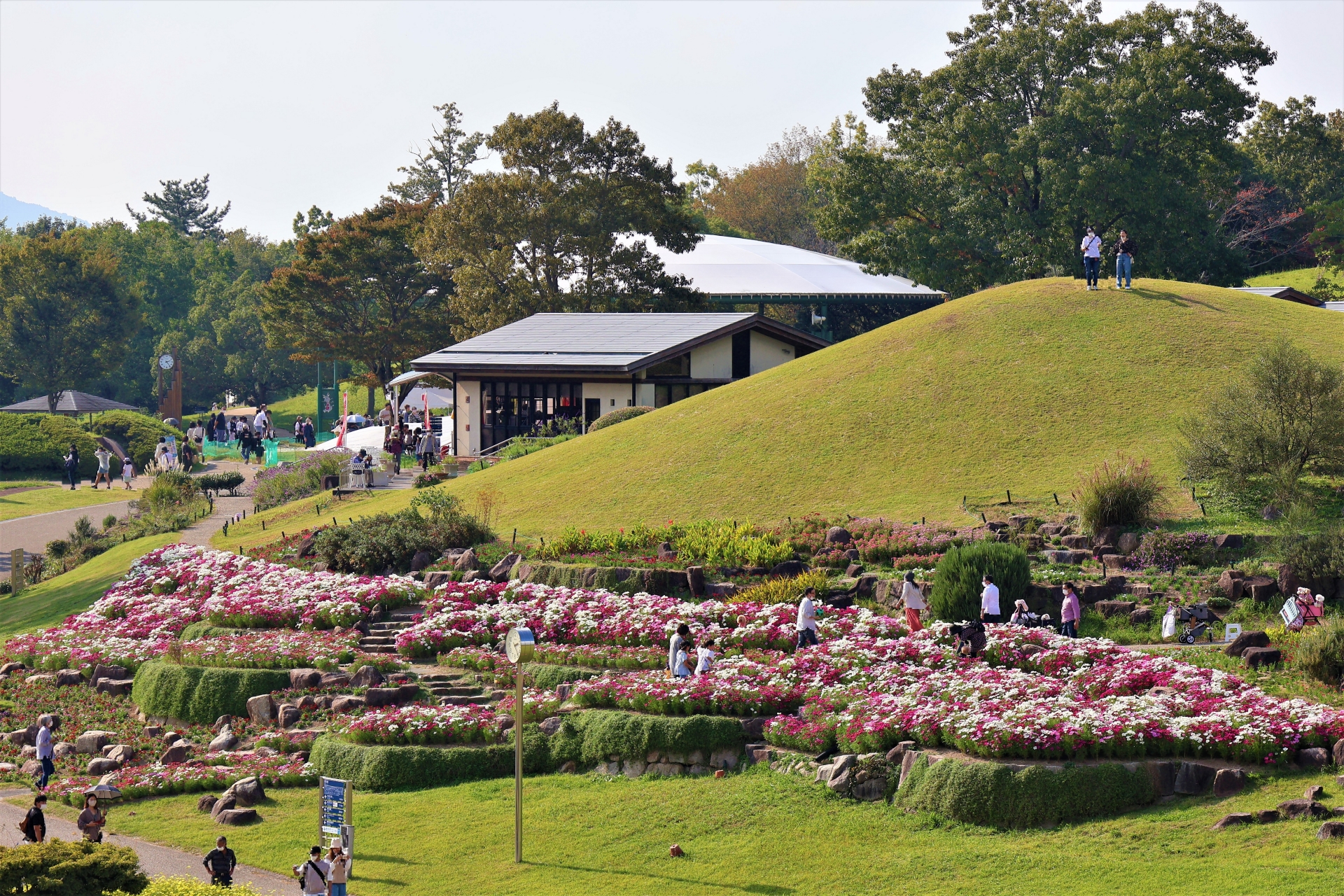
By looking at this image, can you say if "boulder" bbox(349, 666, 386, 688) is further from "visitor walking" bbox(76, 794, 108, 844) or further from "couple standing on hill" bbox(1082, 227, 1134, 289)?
"couple standing on hill" bbox(1082, 227, 1134, 289)

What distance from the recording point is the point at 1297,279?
82.5m

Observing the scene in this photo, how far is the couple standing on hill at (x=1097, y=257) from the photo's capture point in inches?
1779

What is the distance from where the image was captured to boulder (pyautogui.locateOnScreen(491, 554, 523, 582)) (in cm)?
3262

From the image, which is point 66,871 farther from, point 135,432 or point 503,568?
point 135,432

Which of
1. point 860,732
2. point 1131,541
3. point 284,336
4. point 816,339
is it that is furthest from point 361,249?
point 860,732

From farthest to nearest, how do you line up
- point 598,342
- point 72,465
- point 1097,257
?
point 72,465, point 598,342, point 1097,257

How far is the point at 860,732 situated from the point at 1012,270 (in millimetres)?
42046

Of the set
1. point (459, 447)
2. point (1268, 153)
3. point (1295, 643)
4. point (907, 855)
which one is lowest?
point (907, 855)

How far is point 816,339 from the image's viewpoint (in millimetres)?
59406

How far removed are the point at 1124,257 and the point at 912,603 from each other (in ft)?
83.4

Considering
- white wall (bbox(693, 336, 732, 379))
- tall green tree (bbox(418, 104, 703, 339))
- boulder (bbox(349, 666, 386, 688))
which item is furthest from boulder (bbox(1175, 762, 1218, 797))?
tall green tree (bbox(418, 104, 703, 339))

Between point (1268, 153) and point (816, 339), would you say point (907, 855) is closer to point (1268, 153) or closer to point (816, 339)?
point (816, 339)

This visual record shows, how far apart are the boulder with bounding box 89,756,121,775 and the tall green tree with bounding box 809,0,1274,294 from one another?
41.7 meters

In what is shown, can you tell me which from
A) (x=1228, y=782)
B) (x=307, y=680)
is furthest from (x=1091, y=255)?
(x=1228, y=782)
